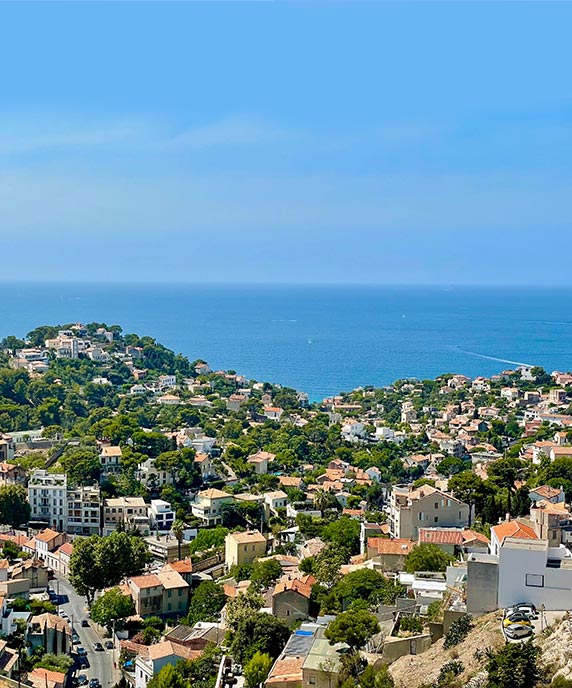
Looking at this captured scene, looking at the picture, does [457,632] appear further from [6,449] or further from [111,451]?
[6,449]

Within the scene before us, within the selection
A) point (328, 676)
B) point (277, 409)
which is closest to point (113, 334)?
point (277, 409)

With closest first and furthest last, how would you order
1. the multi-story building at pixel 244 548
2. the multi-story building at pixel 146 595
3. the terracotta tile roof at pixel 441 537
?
the terracotta tile roof at pixel 441 537, the multi-story building at pixel 146 595, the multi-story building at pixel 244 548

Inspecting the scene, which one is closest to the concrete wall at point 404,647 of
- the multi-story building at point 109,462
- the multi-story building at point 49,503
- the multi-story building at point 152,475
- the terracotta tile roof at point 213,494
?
the terracotta tile roof at point 213,494

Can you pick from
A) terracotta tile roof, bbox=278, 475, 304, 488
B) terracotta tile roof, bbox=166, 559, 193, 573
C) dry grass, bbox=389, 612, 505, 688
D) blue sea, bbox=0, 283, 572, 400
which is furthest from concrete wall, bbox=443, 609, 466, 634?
blue sea, bbox=0, 283, 572, 400

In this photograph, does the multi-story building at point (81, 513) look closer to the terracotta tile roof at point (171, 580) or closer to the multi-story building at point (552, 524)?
the terracotta tile roof at point (171, 580)

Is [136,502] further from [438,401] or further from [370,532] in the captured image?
[438,401]

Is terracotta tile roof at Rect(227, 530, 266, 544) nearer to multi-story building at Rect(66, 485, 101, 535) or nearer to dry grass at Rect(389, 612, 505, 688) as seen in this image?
multi-story building at Rect(66, 485, 101, 535)

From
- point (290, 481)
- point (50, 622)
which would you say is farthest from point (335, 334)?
point (50, 622)
